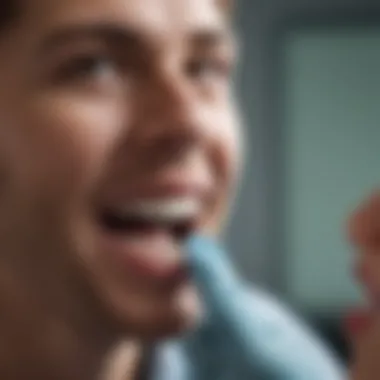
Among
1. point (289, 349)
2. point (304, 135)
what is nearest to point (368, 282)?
point (289, 349)

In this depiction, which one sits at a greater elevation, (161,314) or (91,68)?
(91,68)

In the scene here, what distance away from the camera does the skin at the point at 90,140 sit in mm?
377

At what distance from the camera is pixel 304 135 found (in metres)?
0.97

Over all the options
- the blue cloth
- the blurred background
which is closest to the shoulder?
the blue cloth

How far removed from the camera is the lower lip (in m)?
0.38

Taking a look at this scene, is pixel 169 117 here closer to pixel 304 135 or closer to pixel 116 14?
pixel 116 14

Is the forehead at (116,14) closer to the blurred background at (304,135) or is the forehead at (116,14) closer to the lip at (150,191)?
the lip at (150,191)

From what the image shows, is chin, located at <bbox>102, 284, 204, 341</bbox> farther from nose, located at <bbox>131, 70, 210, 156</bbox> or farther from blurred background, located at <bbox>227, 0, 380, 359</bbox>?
blurred background, located at <bbox>227, 0, 380, 359</bbox>

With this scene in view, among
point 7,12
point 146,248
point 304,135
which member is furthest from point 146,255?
point 304,135

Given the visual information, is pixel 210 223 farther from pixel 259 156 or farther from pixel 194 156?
pixel 259 156

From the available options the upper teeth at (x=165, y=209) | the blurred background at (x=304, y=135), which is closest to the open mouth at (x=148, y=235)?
the upper teeth at (x=165, y=209)

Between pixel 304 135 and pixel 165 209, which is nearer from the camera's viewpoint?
pixel 165 209

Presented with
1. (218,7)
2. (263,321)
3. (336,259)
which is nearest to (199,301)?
(263,321)

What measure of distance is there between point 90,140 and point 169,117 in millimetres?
34
